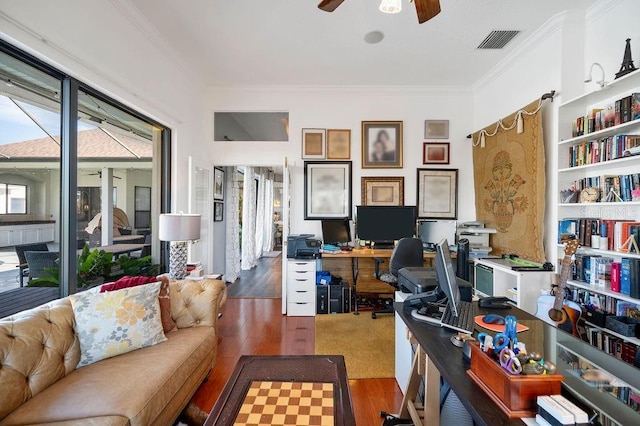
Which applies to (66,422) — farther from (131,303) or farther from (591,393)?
(591,393)

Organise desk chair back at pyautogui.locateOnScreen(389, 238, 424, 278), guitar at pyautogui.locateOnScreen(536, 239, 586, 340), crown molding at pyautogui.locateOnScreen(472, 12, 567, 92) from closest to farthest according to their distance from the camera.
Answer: guitar at pyautogui.locateOnScreen(536, 239, 586, 340), crown molding at pyautogui.locateOnScreen(472, 12, 567, 92), desk chair back at pyautogui.locateOnScreen(389, 238, 424, 278)

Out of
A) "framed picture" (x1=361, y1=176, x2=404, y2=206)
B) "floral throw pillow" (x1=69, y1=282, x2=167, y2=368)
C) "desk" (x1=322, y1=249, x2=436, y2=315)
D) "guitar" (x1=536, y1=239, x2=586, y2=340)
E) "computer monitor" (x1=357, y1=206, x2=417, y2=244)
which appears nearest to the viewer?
"floral throw pillow" (x1=69, y1=282, x2=167, y2=368)

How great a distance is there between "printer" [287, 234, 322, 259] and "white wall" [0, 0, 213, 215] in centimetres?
148

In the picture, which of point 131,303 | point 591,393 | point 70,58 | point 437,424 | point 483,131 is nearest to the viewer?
point 591,393

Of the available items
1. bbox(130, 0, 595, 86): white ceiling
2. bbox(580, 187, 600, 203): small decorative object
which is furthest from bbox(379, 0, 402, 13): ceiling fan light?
bbox(580, 187, 600, 203): small decorative object

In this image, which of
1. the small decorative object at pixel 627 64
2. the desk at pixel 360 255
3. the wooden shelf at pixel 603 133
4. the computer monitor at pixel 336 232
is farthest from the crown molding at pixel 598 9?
the computer monitor at pixel 336 232

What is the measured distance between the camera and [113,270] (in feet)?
8.75

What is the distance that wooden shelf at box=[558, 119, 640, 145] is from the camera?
2.12 m

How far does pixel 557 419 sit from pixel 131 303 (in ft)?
7.03

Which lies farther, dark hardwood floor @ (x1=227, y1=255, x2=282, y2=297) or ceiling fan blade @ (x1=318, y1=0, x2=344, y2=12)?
dark hardwood floor @ (x1=227, y1=255, x2=282, y2=297)

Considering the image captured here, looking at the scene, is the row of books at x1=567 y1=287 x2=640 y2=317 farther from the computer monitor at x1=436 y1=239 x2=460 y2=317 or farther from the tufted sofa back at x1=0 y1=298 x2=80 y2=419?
the tufted sofa back at x1=0 y1=298 x2=80 y2=419

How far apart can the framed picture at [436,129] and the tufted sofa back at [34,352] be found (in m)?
4.43

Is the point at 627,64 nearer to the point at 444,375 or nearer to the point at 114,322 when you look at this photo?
the point at 444,375

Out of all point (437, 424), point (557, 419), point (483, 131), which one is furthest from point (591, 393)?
point (483, 131)
